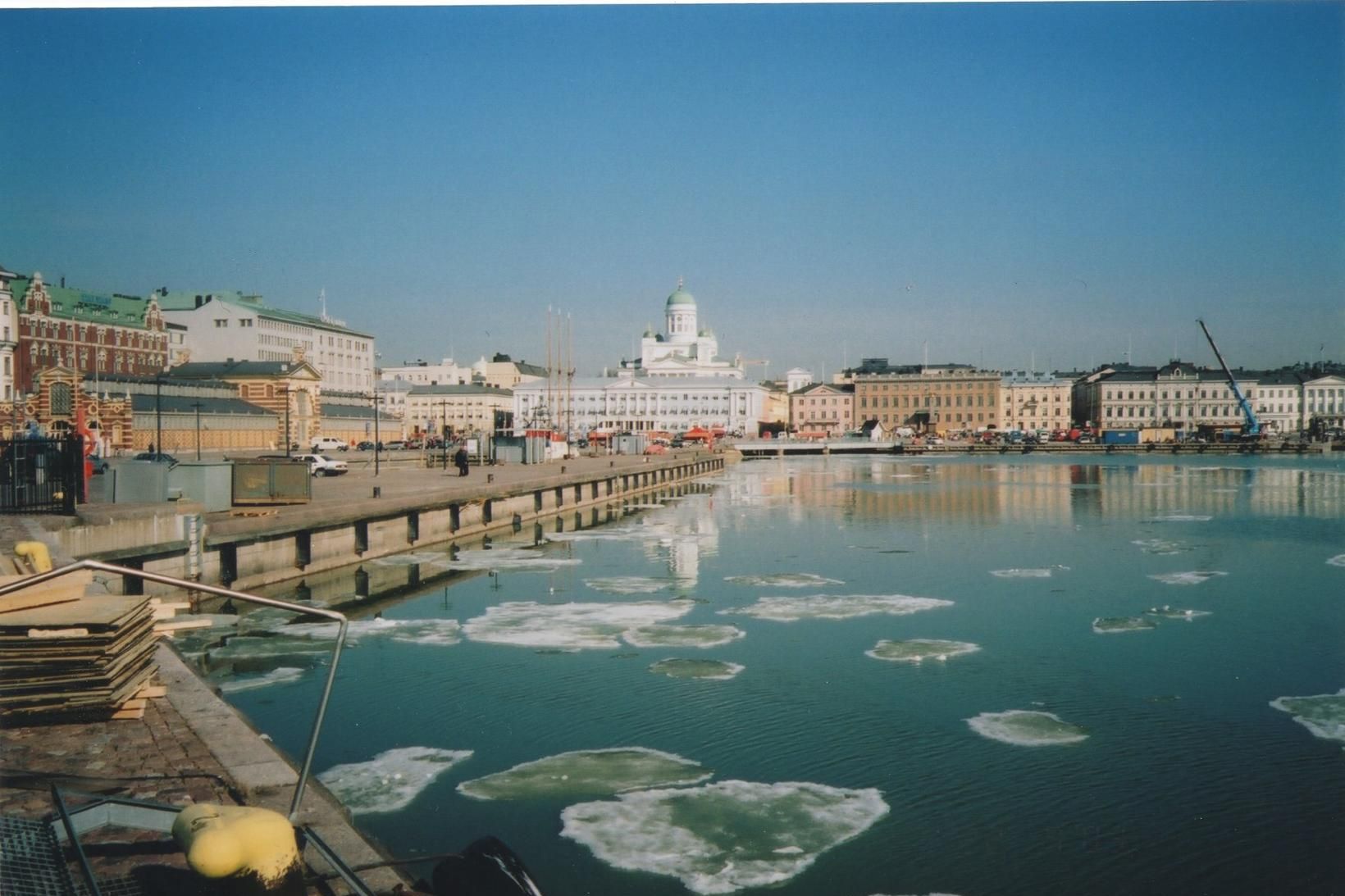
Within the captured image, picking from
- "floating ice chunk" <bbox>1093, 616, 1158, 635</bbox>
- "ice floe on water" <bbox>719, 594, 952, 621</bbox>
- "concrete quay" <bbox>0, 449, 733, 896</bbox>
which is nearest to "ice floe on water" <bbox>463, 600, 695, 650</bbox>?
"ice floe on water" <bbox>719, 594, 952, 621</bbox>

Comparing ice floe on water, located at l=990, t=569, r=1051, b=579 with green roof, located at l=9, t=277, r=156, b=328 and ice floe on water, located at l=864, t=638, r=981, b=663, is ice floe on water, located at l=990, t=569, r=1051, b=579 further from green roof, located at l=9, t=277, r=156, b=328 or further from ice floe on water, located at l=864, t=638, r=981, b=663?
green roof, located at l=9, t=277, r=156, b=328

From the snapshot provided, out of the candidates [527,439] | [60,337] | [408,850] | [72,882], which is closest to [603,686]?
[408,850]

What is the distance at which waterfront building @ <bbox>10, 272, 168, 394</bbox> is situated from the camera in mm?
77250

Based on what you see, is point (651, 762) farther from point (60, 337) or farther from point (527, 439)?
point (60, 337)

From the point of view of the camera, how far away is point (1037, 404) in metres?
177

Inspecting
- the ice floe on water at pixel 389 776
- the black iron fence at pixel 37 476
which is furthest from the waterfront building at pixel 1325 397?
the ice floe on water at pixel 389 776

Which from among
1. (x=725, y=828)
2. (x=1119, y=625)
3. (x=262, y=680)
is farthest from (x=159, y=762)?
(x=1119, y=625)

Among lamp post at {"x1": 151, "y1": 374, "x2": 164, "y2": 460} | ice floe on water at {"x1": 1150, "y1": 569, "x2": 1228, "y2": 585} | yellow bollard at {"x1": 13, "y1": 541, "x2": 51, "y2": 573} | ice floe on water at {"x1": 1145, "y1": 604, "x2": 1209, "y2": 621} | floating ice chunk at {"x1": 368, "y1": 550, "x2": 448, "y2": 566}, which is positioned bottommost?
floating ice chunk at {"x1": 368, "y1": 550, "x2": 448, "y2": 566}

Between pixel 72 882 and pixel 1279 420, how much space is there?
17201cm

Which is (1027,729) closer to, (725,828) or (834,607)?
(725,828)

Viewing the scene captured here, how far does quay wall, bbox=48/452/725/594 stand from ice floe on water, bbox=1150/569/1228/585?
20.3 metres

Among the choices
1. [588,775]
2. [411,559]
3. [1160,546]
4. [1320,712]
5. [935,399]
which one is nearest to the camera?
[588,775]

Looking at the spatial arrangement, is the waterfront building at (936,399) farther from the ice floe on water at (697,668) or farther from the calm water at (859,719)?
the ice floe on water at (697,668)

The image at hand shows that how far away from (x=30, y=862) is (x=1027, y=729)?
36.5ft
